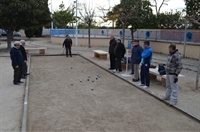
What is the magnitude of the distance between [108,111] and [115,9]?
1979 centimetres

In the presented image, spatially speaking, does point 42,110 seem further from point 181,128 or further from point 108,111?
point 181,128

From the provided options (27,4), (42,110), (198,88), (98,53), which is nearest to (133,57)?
(198,88)

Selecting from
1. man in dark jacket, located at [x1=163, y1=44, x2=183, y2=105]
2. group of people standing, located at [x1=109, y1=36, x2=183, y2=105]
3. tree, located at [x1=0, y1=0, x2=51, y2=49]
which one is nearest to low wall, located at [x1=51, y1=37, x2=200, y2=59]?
group of people standing, located at [x1=109, y1=36, x2=183, y2=105]

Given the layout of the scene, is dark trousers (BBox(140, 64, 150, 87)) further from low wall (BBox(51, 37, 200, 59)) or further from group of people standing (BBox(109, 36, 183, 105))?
low wall (BBox(51, 37, 200, 59))

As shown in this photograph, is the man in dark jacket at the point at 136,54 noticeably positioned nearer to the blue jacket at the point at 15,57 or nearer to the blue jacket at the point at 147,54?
the blue jacket at the point at 147,54

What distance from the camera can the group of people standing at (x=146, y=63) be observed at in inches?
289

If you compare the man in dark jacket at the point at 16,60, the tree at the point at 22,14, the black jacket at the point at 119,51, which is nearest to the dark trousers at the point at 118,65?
the black jacket at the point at 119,51

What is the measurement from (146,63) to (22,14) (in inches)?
592

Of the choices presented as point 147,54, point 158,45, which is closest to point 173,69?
point 147,54

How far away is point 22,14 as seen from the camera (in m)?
21.7

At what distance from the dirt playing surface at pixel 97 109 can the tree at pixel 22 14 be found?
11760 millimetres

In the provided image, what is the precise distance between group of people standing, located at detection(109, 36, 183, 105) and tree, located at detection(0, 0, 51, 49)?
35.2 ft

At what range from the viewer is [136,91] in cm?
916

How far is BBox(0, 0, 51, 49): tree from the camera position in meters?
20.9
